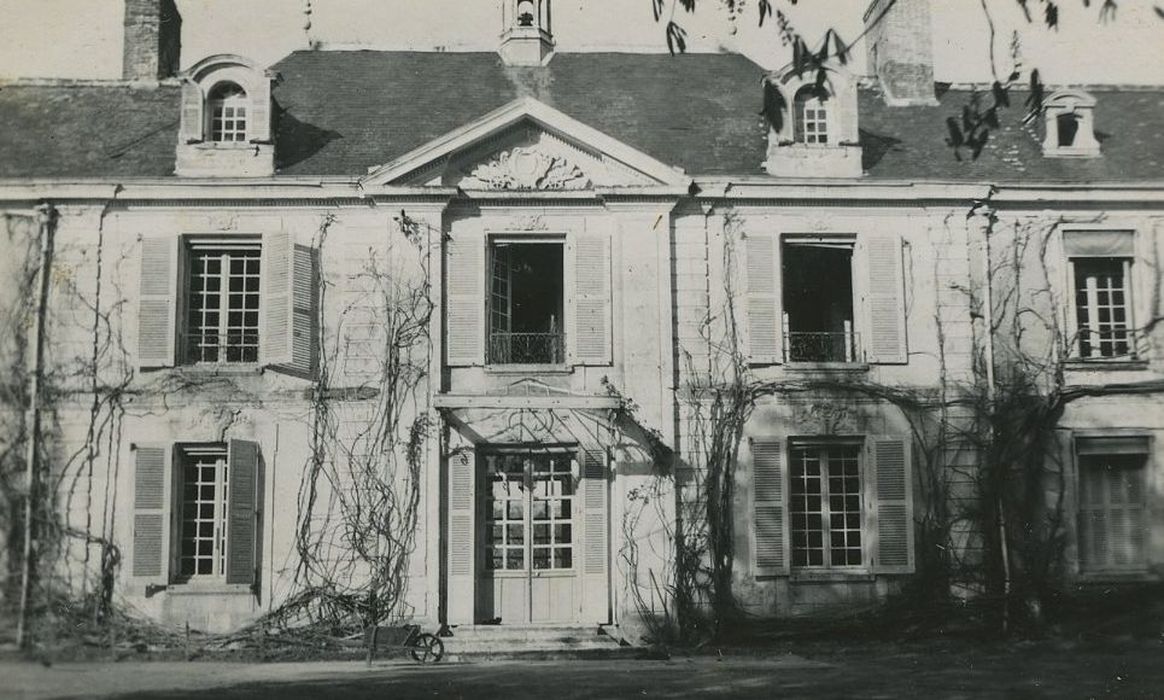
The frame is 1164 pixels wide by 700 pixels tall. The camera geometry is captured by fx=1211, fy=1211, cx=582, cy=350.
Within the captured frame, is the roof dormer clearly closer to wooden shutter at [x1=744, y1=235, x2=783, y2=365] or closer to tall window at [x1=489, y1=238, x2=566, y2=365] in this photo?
tall window at [x1=489, y1=238, x2=566, y2=365]

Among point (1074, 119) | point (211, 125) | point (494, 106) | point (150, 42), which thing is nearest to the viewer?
point (211, 125)

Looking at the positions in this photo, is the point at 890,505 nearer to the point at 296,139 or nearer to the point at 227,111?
the point at 296,139

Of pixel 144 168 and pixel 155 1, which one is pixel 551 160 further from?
pixel 155 1

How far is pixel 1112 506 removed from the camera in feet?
50.4

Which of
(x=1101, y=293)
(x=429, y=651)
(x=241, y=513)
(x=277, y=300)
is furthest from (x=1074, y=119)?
(x=241, y=513)

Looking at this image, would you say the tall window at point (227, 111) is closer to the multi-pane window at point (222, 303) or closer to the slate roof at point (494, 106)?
the slate roof at point (494, 106)

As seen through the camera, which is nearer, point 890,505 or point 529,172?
point 890,505

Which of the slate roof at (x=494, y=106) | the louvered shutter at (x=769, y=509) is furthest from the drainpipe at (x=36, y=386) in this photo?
the louvered shutter at (x=769, y=509)

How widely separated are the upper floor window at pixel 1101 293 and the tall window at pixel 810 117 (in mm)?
3463

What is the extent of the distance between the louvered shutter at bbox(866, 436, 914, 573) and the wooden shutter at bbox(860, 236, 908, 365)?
1.13 metres

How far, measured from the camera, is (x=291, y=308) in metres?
15.0

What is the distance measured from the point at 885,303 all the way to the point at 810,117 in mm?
2846

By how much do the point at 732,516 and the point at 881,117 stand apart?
6580 mm

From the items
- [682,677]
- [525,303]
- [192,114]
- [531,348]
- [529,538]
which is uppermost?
[192,114]
